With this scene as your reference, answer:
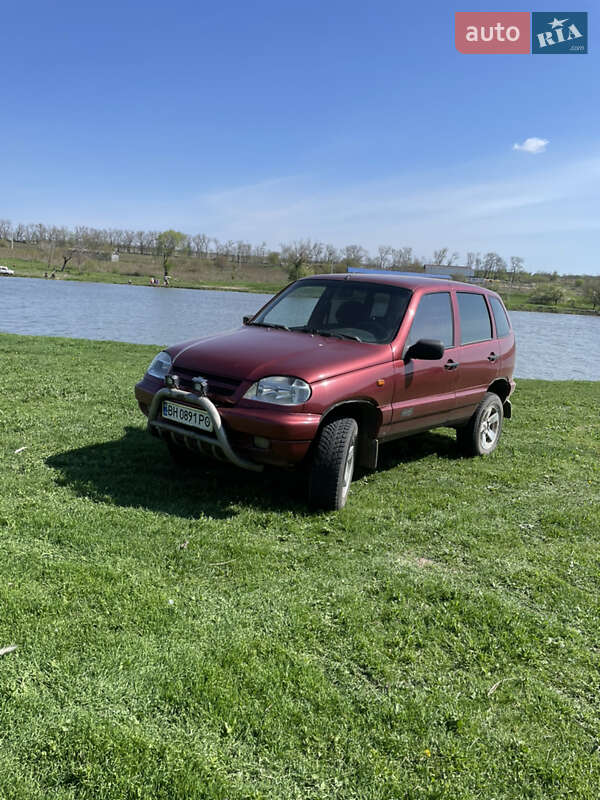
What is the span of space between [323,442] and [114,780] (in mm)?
2735

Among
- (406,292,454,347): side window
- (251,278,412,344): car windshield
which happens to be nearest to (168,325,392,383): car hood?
(251,278,412,344): car windshield

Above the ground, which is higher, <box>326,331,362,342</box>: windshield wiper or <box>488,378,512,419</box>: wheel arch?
<box>326,331,362,342</box>: windshield wiper

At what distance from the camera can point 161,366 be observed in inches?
199

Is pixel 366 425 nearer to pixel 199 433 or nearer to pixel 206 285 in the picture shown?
Answer: pixel 199 433

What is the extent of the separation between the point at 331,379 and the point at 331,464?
65cm

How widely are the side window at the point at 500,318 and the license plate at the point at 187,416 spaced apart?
4.00 m

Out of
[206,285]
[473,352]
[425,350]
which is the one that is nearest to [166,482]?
[425,350]

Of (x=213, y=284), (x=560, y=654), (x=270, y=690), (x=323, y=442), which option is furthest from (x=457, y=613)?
(x=213, y=284)

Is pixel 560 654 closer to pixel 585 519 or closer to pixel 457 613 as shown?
pixel 457 613

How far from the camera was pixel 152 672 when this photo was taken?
8.59 feet

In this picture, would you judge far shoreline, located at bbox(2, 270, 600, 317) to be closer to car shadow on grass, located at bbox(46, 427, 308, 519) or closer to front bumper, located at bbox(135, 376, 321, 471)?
car shadow on grass, located at bbox(46, 427, 308, 519)

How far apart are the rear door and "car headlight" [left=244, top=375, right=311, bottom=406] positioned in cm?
226

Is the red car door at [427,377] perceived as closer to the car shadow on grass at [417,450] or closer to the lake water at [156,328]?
the car shadow on grass at [417,450]

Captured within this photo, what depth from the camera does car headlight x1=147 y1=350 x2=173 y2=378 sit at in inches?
196
